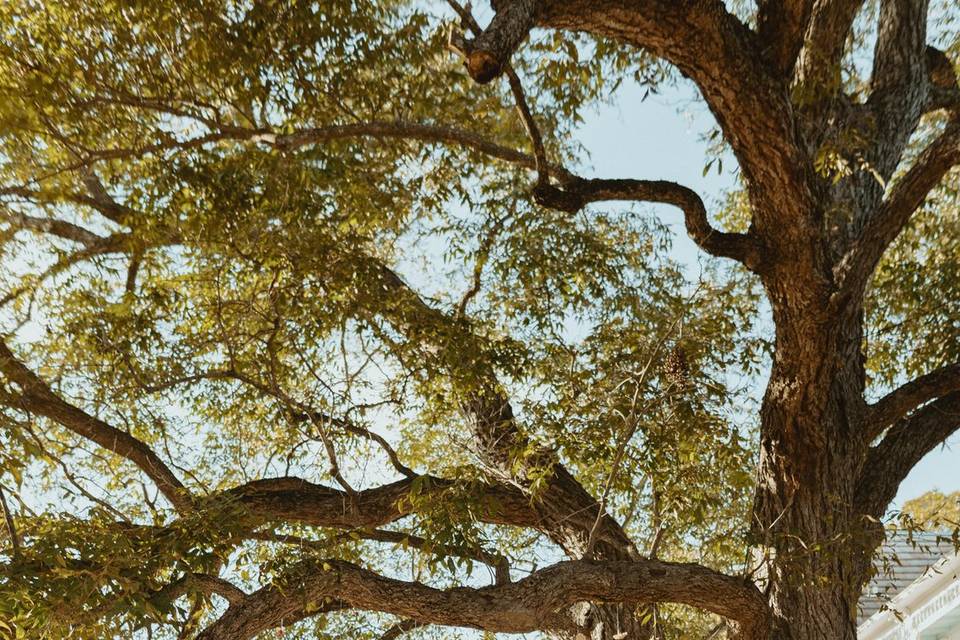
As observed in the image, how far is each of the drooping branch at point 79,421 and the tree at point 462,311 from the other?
0.02 meters

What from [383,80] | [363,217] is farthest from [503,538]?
[383,80]

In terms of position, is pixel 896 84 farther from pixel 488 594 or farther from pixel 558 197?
pixel 488 594

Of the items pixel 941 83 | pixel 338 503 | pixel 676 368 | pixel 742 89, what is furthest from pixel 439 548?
pixel 941 83

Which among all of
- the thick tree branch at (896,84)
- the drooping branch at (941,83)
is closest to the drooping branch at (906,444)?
the thick tree branch at (896,84)

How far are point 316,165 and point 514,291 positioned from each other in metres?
1.99

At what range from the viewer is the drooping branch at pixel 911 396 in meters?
6.56

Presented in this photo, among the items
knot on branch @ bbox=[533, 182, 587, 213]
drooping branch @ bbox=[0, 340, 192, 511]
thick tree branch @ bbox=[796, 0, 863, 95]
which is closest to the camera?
drooping branch @ bbox=[0, 340, 192, 511]

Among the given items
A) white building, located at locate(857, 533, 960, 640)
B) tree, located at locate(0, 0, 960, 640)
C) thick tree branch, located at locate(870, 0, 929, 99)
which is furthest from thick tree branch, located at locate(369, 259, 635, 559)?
white building, located at locate(857, 533, 960, 640)

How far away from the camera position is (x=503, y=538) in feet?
30.6

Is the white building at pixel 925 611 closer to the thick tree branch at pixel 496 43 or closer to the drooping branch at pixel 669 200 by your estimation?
the drooping branch at pixel 669 200

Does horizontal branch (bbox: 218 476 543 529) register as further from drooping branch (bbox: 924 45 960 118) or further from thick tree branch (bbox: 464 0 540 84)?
drooping branch (bbox: 924 45 960 118)

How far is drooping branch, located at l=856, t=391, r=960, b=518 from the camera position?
671 cm

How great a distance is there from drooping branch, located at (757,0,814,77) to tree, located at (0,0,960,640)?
2cm

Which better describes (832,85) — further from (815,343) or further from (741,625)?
(741,625)
